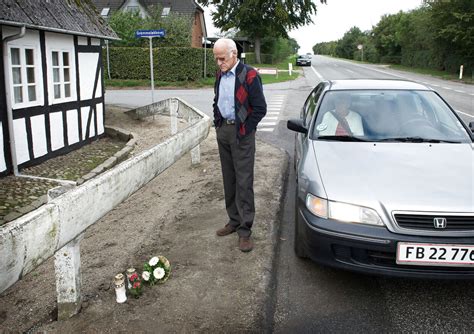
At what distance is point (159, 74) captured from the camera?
31578mm

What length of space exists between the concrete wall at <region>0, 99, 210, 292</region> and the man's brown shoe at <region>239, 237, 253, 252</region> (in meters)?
1.00

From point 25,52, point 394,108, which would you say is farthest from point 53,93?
point 394,108

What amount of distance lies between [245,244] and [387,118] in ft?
6.38

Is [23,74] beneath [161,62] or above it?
beneath

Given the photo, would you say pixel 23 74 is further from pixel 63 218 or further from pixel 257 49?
pixel 257 49

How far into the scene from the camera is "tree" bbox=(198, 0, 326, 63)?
150ft

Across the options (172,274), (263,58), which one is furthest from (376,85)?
(263,58)

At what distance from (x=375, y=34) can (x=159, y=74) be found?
52514 mm

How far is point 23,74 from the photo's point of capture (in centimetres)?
888

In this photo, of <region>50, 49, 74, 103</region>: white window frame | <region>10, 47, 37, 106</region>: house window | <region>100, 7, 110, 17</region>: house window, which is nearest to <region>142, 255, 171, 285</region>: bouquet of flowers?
<region>10, 47, 37, 106</region>: house window

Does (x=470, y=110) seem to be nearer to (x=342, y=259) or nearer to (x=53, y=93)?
(x=53, y=93)

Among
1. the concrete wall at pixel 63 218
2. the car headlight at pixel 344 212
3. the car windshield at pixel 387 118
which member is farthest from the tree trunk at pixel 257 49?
the car headlight at pixel 344 212

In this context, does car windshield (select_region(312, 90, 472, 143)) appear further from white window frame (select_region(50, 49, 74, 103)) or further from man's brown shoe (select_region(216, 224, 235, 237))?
white window frame (select_region(50, 49, 74, 103))

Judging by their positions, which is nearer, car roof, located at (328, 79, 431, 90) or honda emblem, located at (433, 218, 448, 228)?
honda emblem, located at (433, 218, 448, 228)
